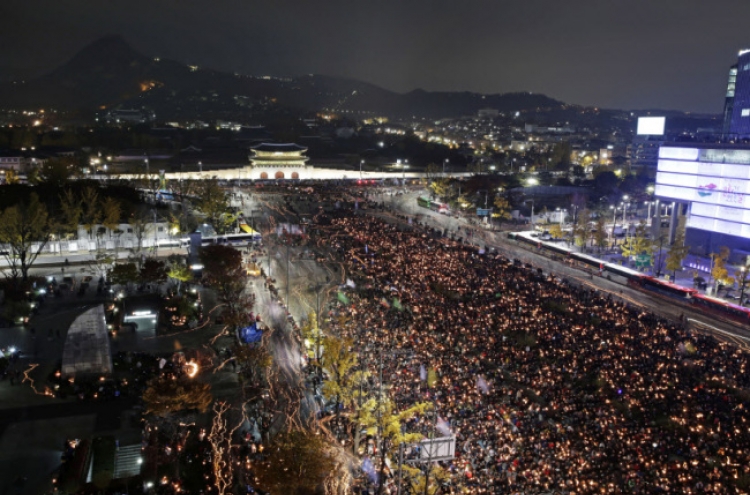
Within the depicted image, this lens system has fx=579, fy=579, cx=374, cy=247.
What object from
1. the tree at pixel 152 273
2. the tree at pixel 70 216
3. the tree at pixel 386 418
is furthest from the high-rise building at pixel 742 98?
the tree at pixel 70 216

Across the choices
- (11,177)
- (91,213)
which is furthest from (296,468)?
(11,177)

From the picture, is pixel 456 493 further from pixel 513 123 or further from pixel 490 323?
pixel 513 123

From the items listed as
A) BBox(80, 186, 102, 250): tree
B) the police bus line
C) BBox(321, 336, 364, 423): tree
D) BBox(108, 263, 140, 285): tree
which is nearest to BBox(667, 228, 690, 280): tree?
the police bus line

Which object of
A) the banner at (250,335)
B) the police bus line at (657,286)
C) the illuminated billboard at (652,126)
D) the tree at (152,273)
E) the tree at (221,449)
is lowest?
the tree at (221,449)

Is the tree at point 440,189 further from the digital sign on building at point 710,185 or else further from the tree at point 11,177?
the tree at point 11,177

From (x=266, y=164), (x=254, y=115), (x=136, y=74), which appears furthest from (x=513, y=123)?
(x=266, y=164)

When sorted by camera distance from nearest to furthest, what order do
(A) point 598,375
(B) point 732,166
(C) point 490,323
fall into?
1. (A) point 598,375
2. (C) point 490,323
3. (B) point 732,166
